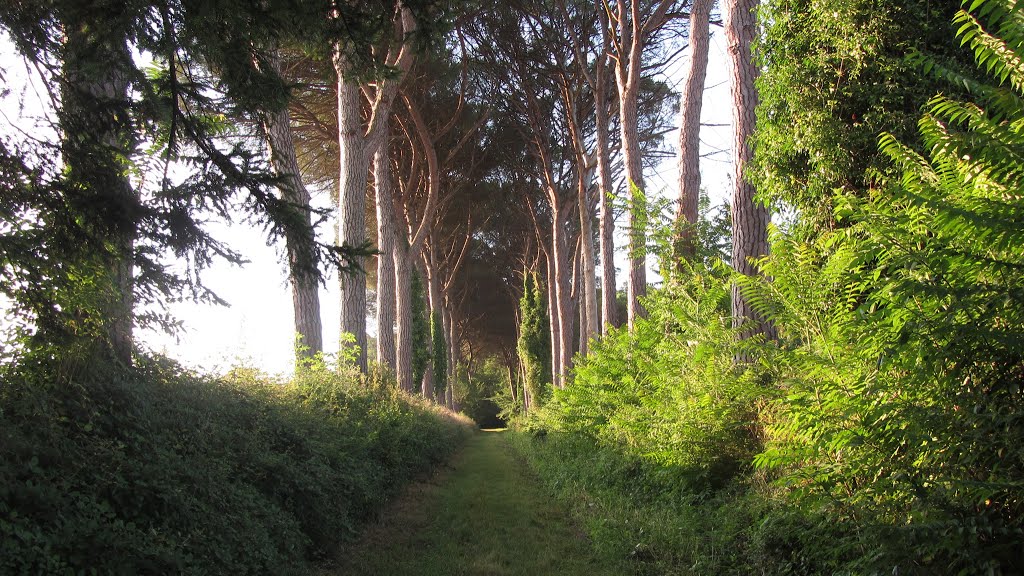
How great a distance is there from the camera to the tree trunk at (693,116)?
1084 cm

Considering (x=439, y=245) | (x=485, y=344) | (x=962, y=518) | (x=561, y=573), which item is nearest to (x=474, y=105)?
(x=439, y=245)

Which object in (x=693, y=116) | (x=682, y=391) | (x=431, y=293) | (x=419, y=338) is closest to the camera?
(x=682, y=391)

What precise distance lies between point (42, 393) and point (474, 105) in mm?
19628

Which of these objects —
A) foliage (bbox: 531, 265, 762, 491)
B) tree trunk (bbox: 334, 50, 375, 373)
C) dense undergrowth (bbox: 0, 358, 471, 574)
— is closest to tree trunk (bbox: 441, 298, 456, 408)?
tree trunk (bbox: 334, 50, 375, 373)

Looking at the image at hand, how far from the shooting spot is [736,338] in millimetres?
7164

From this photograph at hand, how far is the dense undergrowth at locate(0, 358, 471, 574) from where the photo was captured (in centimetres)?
331

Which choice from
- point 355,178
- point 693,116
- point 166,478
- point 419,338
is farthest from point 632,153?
point 419,338

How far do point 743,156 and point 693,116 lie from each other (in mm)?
3476

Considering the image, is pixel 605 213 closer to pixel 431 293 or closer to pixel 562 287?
pixel 562 287

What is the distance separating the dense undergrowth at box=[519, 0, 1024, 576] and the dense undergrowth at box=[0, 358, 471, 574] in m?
2.99

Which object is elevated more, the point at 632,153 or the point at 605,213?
the point at 632,153

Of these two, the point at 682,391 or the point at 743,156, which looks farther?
the point at 743,156

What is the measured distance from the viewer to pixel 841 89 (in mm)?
5363

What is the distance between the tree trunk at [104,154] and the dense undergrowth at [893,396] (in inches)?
189
